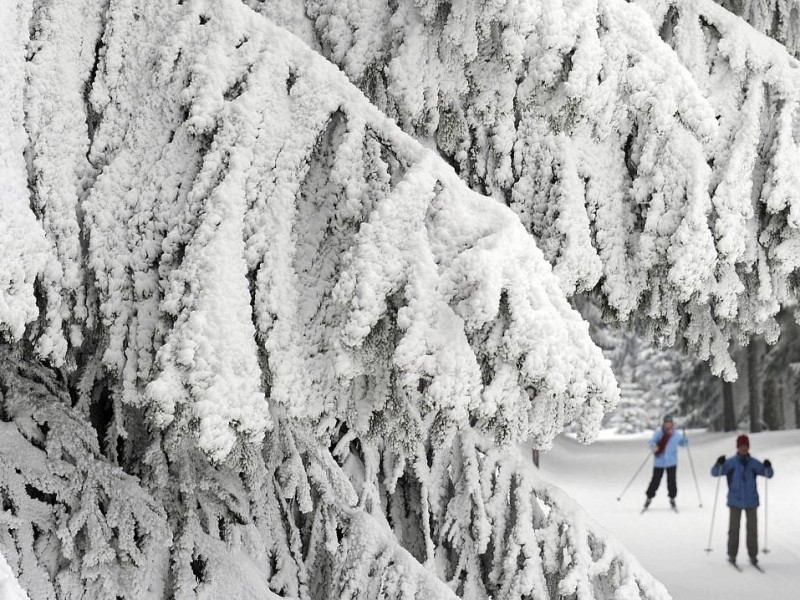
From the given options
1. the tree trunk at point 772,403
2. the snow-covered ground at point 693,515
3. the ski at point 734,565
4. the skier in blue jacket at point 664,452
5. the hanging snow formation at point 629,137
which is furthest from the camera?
the tree trunk at point 772,403

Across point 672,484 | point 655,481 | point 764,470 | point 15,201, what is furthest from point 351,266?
point 672,484

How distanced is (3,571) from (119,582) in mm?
1665

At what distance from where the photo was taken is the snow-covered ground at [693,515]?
11023mm

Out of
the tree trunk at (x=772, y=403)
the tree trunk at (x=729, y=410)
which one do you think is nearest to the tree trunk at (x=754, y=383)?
the tree trunk at (x=772, y=403)

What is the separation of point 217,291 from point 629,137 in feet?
5.52

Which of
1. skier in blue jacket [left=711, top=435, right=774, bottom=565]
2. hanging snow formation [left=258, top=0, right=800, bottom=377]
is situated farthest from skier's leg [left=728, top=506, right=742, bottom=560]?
hanging snow formation [left=258, top=0, right=800, bottom=377]

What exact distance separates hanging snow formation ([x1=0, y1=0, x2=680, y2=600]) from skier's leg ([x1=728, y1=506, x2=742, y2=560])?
969 cm

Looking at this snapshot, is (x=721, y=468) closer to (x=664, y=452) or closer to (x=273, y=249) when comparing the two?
(x=664, y=452)

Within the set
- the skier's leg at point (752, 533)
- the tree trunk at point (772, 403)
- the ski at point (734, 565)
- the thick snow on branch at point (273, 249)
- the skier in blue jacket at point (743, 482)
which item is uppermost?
the thick snow on branch at point (273, 249)

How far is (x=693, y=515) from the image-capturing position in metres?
15.6

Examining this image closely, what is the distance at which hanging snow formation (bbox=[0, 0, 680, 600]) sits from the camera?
1.86 meters

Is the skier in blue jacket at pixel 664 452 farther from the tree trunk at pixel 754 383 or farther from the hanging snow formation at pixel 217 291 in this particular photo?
the hanging snow formation at pixel 217 291

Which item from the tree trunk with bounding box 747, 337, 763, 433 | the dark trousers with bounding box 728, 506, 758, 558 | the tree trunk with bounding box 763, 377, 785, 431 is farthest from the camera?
the tree trunk with bounding box 763, 377, 785, 431

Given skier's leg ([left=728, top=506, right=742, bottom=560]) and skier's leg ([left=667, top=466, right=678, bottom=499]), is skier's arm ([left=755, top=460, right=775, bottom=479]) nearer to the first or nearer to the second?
skier's leg ([left=728, top=506, right=742, bottom=560])
